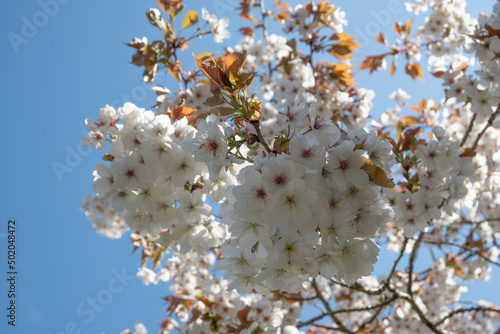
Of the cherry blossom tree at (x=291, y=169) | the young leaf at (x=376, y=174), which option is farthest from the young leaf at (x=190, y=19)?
the young leaf at (x=376, y=174)

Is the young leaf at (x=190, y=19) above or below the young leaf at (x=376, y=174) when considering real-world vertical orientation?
above

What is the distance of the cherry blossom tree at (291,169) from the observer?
1064mm

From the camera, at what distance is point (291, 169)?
3.35ft

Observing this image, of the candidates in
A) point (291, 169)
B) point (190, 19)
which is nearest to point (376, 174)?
point (291, 169)

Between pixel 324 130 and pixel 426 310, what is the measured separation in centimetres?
414

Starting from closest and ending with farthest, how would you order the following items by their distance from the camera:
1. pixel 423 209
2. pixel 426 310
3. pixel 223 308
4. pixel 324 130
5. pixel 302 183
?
pixel 302 183
pixel 324 130
pixel 423 209
pixel 223 308
pixel 426 310

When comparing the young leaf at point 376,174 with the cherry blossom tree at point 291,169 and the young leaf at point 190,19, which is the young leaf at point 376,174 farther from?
the young leaf at point 190,19

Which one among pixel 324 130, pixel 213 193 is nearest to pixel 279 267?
pixel 324 130

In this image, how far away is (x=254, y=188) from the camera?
1.05 meters

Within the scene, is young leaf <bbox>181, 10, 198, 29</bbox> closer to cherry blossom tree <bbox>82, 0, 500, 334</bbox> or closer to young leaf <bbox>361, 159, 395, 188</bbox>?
cherry blossom tree <bbox>82, 0, 500, 334</bbox>

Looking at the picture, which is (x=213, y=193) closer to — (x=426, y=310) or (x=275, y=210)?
(x=275, y=210)

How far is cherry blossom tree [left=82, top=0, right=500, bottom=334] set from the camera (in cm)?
106

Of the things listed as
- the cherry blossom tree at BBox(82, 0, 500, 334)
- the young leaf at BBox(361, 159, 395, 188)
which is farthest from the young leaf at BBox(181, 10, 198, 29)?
the young leaf at BBox(361, 159, 395, 188)

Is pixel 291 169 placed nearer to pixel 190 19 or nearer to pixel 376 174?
pixel 376 174
